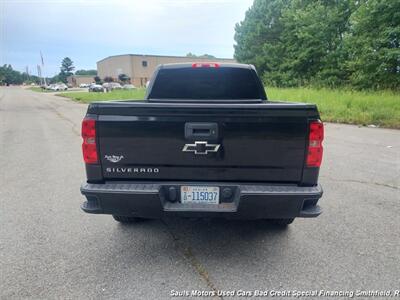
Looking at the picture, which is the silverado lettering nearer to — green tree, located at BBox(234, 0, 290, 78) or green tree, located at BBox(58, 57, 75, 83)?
green tree, located at BBox(234, 0, 290, 78)

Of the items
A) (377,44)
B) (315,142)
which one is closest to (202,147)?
(315,142)

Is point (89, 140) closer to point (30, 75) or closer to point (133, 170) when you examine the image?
point (133, 170)

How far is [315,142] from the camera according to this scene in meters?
2.45

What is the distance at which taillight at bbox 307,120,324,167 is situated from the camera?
243cm

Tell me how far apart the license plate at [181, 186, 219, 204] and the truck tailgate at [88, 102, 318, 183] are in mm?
89

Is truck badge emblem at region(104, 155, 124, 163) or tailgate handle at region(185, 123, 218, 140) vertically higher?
tailgate handle at region(185, 123, 218, 140)

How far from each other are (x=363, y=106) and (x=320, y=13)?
15376 mm

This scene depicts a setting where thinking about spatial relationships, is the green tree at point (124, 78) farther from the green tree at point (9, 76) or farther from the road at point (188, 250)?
the green tree at point (9, 76)

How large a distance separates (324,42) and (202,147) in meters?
26.0

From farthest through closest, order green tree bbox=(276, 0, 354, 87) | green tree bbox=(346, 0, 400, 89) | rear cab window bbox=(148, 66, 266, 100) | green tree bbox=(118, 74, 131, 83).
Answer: green tree bbox=(118, 74, 131, 83) < green tree bbox=(276, 0, 354, 87) < green tree bbox=(346, 0, 400, 89) < rear cab window bbox=(148, 66, 266, 100)

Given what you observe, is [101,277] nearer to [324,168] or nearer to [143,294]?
[143,294]

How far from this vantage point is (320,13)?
24.1 m

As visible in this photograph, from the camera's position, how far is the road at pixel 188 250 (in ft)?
8.04

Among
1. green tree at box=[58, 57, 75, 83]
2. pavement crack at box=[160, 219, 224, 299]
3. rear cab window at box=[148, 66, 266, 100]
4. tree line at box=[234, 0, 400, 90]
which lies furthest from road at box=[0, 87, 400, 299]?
green tree at box=[58, 57, 75, 83]
